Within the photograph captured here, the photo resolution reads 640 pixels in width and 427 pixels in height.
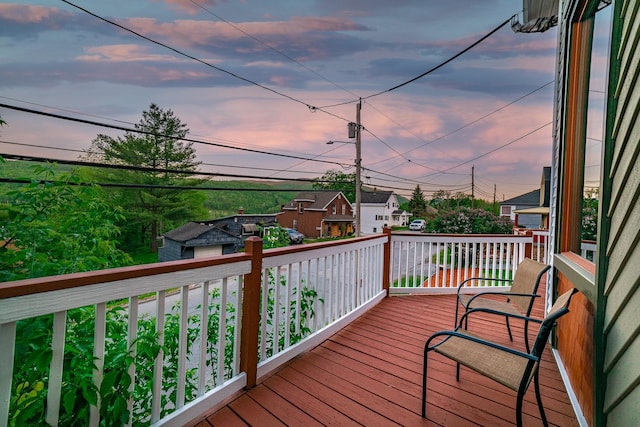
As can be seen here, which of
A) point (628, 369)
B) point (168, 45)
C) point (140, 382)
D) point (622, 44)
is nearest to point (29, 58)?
point (168, 45)

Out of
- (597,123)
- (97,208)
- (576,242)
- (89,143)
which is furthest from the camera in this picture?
(89,143)

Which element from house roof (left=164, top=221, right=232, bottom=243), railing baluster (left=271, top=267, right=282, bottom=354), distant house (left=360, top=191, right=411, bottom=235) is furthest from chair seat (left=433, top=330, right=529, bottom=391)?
distant house (left=360, top=191, right=411, bottom=235)

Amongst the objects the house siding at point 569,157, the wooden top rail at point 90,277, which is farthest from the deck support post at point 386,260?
the wooden top rail at point 90,277

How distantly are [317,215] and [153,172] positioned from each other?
1719 centimetres

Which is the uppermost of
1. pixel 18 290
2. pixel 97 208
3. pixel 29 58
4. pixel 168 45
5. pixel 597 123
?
pixel 168 45

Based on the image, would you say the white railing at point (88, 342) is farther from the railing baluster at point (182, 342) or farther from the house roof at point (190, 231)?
the house roof at point (190, 231)

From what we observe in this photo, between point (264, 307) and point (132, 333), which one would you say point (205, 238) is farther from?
point (132, 333)

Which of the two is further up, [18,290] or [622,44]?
[622,44]

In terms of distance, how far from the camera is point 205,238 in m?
11.6

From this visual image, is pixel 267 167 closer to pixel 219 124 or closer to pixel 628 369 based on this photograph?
pixel 219 124

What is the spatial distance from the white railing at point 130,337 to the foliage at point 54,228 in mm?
338

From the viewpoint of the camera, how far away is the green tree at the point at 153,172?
936 cm

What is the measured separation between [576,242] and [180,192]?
15.4 meters

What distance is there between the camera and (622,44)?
51.3 inches
